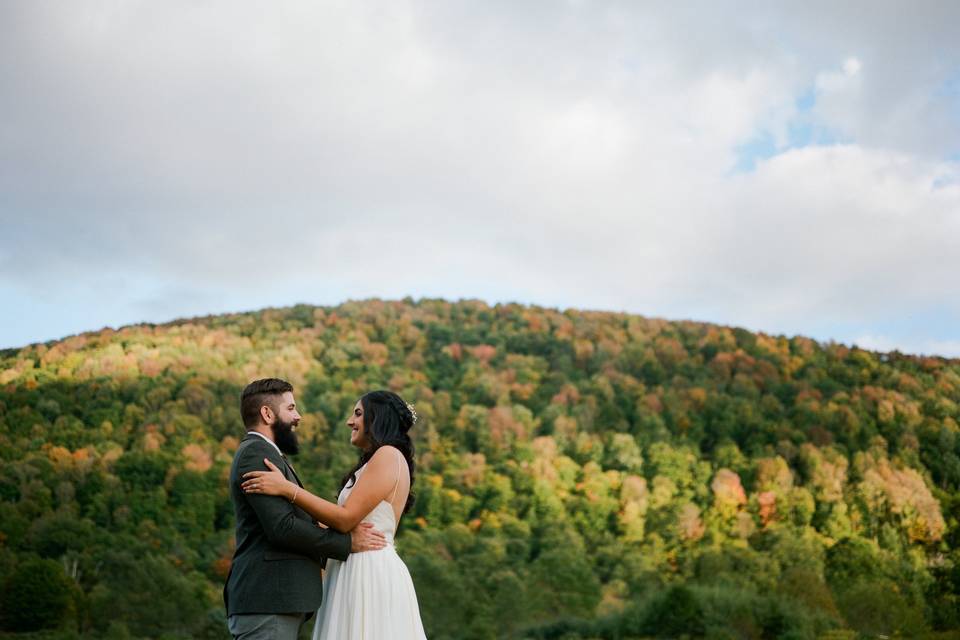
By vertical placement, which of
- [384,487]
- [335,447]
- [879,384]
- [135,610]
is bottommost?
[135,610]

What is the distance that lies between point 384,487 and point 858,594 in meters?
41.7

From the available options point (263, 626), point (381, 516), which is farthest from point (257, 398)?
point (263, 626)

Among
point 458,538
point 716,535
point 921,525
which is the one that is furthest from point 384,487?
point 921,525

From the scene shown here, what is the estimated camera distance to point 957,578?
1937 inches

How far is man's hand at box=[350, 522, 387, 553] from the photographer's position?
563 centimetres

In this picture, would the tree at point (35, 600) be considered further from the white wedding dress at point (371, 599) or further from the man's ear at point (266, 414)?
the man's ear at point (266, 414)

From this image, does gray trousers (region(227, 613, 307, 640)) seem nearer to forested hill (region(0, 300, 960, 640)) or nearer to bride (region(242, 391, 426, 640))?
bride (region(242, 391, 426, 640))

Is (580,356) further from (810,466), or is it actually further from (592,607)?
(592,607)

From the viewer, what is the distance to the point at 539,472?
6269 cm

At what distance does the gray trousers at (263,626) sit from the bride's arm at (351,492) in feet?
1.78

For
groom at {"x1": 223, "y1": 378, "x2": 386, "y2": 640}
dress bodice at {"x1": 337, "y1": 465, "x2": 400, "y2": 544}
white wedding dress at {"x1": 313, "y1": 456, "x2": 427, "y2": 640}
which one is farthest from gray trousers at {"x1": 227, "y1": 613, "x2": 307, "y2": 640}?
dress bodice at {"x1": 337, "y1": 465, "x2": 400, "y2": 544}

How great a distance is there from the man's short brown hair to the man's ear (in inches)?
0.6

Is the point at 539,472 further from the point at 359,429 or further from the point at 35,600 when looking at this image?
the point at 359,429

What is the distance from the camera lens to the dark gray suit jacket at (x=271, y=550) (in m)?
5.17
